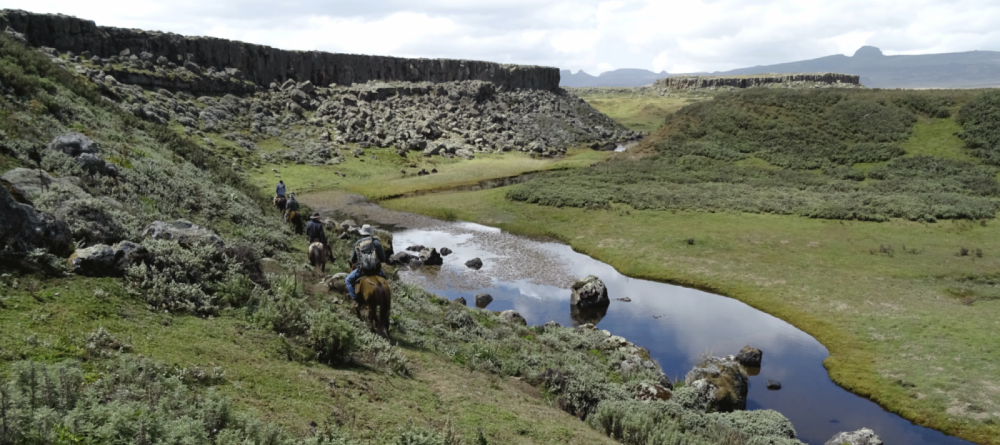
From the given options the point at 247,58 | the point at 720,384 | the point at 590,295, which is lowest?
the point at 590,295

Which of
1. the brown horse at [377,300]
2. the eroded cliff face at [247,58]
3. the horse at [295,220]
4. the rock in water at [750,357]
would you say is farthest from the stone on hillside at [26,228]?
the eroded cliff face at [247,58]

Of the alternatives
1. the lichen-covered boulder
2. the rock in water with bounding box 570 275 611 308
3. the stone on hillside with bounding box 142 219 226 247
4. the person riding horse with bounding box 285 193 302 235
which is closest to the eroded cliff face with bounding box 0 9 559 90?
the person riding horse with bounding box 285 193 302 235

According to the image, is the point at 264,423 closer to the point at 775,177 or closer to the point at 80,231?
the point at 80,231

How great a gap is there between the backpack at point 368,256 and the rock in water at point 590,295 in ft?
54.9

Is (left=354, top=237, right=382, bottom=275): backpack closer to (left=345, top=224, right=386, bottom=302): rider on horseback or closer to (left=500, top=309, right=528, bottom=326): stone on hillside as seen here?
(left=345, top=224, right=386, bottom=302): rider on horseback

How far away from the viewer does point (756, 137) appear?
7388 centimetres

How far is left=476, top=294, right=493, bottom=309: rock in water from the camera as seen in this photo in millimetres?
28569

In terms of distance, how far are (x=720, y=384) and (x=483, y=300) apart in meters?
13.8

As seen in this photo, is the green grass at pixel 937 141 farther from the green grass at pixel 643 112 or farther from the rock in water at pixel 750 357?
the green grass at pixel 643 112

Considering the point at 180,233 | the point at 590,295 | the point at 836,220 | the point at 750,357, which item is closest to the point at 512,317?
the point at 590,295

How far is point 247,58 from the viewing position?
9694cm

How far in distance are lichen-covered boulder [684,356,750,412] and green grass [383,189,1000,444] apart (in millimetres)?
5500

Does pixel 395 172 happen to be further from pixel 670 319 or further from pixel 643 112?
pixel 643 112

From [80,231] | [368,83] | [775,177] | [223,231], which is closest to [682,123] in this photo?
[775,177]
